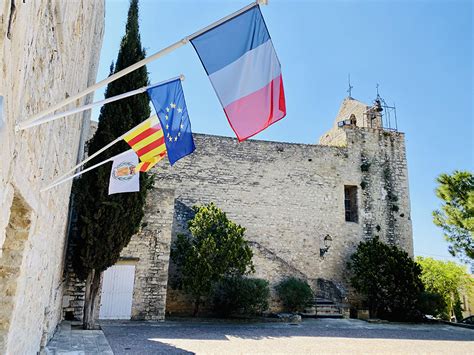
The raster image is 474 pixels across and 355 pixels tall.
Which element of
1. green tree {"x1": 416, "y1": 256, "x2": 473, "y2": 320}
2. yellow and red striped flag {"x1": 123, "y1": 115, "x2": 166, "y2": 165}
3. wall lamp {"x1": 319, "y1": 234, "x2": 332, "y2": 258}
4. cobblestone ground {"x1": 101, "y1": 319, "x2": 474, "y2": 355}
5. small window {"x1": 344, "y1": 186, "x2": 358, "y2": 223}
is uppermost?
small window {"x1": 344, "y1": 186, "x2": 358, "y2": 223}

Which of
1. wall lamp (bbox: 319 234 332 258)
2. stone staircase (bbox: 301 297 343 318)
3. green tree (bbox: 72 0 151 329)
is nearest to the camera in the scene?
green tree (bbox: 72 0 151 329)

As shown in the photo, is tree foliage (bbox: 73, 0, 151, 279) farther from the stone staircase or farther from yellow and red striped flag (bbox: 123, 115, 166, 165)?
the stone staircase

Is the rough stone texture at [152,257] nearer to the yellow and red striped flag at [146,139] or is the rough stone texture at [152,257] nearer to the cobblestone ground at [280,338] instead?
the cobblestone ground at [280,338]

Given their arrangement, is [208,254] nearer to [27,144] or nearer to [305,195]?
[305,195]

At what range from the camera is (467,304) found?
26.3 m

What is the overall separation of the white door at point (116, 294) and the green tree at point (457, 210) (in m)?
10.4

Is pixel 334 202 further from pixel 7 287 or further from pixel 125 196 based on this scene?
pixel 7 287

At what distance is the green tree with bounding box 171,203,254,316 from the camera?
39.7 feet

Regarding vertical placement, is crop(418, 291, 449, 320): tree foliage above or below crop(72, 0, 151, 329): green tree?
below

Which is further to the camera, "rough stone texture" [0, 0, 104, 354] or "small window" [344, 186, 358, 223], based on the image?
"small window" [344, 186, 358, 223]

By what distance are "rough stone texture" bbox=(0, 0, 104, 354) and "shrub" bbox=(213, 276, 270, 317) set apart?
323 inches

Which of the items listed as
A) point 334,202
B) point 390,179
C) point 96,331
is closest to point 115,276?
point 96,331

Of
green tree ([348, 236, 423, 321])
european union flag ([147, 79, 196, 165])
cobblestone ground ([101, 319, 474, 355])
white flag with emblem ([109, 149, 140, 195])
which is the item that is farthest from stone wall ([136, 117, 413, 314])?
european union flag ([147, 79, 196, 165])

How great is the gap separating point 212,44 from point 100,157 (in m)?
6.93
